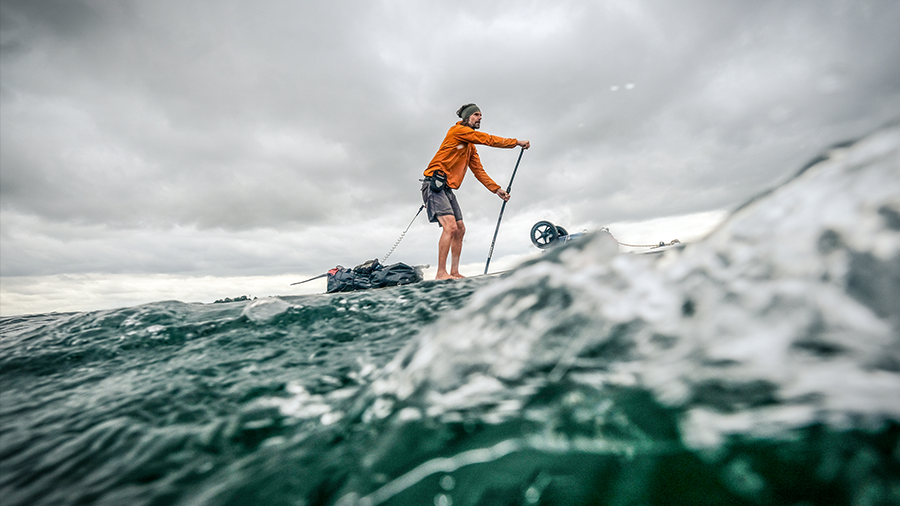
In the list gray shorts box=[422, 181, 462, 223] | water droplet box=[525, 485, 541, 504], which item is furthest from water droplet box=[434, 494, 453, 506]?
gray shorts box=[422, 181, 462, 223]

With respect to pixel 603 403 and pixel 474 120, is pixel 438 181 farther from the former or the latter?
pixel 603 403

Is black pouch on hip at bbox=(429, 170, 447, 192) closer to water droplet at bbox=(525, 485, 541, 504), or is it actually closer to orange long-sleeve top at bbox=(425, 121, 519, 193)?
orange long-sleeve top at bbox=(425, 121, 519, 193)

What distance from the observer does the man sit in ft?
16.2

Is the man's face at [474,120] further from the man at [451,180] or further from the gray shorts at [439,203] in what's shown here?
the gray shorts at [439,203]

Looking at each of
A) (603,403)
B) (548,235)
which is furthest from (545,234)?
(603,403)

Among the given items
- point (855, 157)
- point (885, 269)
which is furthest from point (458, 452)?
point (855, 157)

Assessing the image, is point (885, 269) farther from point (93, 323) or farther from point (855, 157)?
point (93, 323)

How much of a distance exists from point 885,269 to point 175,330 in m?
3.44

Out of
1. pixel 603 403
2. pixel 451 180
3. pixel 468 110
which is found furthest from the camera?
pixel 468 110

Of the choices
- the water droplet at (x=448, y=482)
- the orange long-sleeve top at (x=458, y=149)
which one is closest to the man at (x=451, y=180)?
the orange long-sleeve top at (x=458, y=149)

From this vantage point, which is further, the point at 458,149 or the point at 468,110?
the point at 468,110

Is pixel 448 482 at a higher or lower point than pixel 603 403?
lower

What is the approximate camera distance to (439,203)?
198 inches

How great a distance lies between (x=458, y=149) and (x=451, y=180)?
1.65 ft
